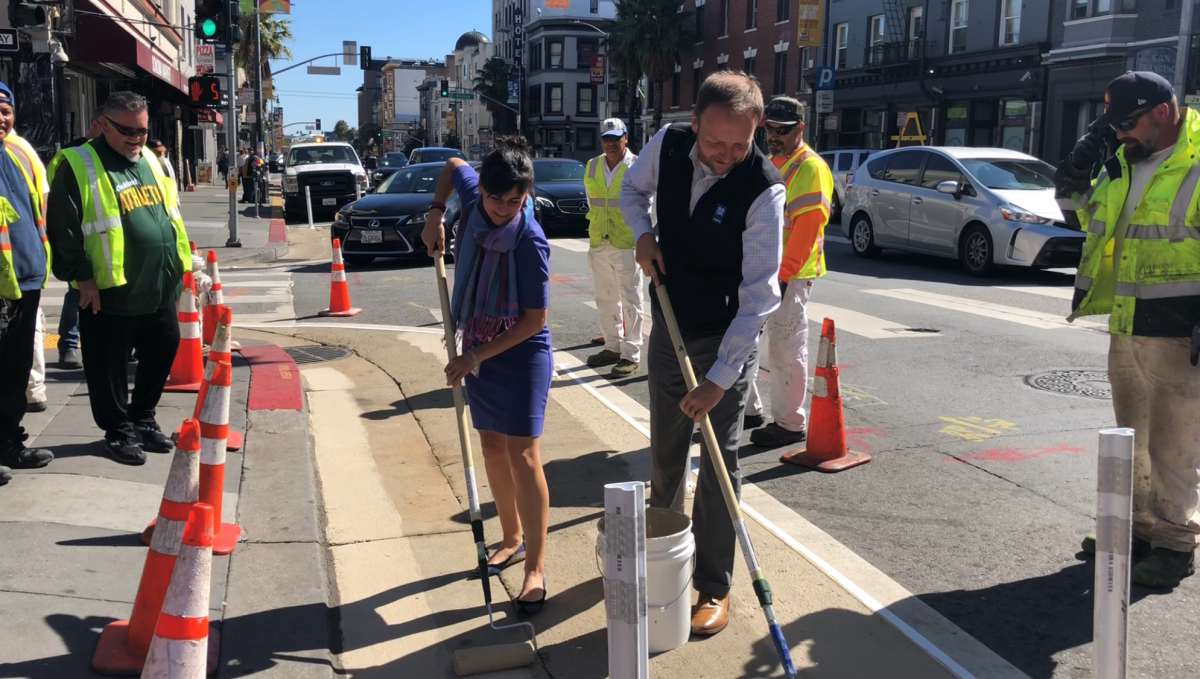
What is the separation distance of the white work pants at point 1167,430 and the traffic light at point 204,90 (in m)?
15.9

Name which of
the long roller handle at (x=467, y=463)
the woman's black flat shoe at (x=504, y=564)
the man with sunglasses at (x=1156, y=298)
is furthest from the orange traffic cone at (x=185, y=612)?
the man with sunglasses at (x=1156, y=298)

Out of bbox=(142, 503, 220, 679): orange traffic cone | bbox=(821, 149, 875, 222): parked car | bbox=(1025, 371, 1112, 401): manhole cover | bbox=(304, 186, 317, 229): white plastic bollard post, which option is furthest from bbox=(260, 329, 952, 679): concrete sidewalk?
bbox=(821, 149, 875, 222): parked car

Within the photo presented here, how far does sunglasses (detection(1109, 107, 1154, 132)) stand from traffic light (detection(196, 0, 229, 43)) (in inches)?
537

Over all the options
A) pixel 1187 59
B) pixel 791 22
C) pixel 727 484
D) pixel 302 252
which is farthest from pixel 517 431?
pixel 791 22

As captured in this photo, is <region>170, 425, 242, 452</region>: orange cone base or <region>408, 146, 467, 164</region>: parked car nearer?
<region>170, 425, 242, 452</region>: orange cone base

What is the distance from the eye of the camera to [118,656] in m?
3.45

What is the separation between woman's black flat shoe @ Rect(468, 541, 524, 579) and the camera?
4.50 metres

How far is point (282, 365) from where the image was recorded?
8344mm

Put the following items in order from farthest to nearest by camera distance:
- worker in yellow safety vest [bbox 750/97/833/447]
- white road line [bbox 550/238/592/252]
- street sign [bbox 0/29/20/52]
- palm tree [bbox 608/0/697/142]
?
palm tree [bbox 608/0/697/142], white road line [bbox 550/238/592/252], street sign [bbox 0/29/20/52], worker in yellow safety vest [bbox 750/97/833/447]

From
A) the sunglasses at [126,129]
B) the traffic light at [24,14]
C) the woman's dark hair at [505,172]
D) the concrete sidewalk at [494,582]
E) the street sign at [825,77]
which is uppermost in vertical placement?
the street sign at [825,77]

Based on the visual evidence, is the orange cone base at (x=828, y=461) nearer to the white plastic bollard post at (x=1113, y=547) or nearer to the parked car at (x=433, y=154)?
the white plastic bollard post at (x=1113, y=547)

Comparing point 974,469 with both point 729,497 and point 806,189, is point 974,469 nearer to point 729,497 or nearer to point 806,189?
point 806,189

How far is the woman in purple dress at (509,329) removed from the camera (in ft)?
13.3

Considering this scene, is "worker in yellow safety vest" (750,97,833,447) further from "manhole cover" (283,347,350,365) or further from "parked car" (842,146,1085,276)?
"parked car" (842,146,1085,276)
